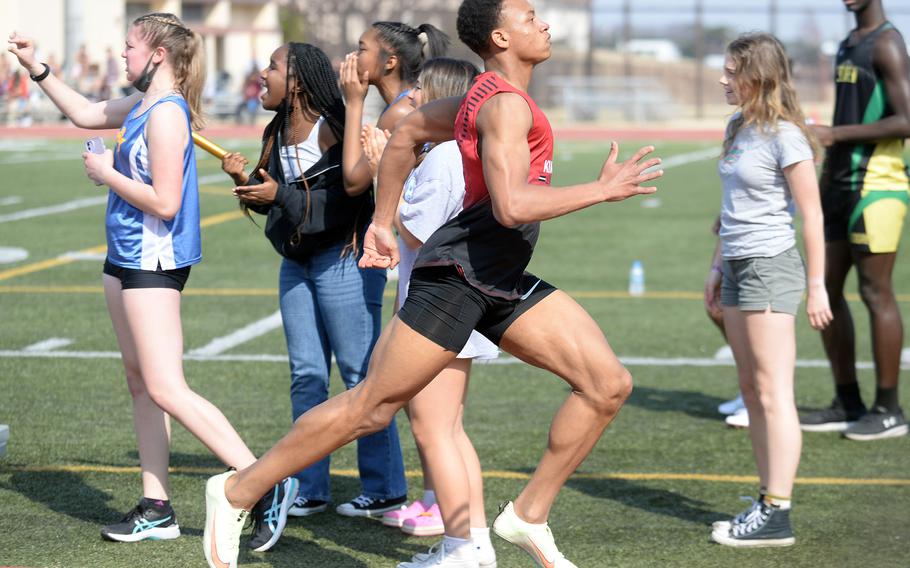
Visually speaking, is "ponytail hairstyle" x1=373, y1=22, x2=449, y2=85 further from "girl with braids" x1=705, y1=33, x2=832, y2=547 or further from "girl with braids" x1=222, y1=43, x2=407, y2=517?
"girl with braids" x1=705, y1=33, x2=832, y2=547

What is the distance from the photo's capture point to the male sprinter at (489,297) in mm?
4043

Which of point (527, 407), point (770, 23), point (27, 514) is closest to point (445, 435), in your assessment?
point (27, 514)

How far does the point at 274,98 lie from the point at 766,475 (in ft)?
8.12

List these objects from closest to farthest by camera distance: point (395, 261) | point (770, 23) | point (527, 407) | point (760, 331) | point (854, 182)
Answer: point (395, 261) → point (760, 331) → point (854, 182) → point (527, 407) → point (770, 23)

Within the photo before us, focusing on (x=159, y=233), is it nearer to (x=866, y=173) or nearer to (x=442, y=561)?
(x=442, y=561)

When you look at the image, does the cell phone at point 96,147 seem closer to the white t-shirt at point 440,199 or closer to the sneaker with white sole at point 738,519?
the white t-shirt at point 440,199

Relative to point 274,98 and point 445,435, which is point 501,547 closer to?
point 445,435

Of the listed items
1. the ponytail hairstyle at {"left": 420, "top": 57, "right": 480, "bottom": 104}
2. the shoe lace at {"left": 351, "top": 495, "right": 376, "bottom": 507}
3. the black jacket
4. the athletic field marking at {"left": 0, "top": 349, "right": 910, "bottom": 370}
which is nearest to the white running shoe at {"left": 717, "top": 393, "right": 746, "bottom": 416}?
the athletic field marking at {"left": 0, "top": 349, "right": 910, "bottom": 370}

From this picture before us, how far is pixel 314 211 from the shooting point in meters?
5.40

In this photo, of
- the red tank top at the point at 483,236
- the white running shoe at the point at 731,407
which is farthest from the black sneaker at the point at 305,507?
the white running shoe at the point at 731,407

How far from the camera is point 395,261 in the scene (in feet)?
15.1

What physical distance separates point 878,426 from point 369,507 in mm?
2952

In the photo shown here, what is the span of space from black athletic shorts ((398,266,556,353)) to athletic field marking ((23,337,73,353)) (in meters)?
5.33

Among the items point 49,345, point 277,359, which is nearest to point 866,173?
point 277,359
